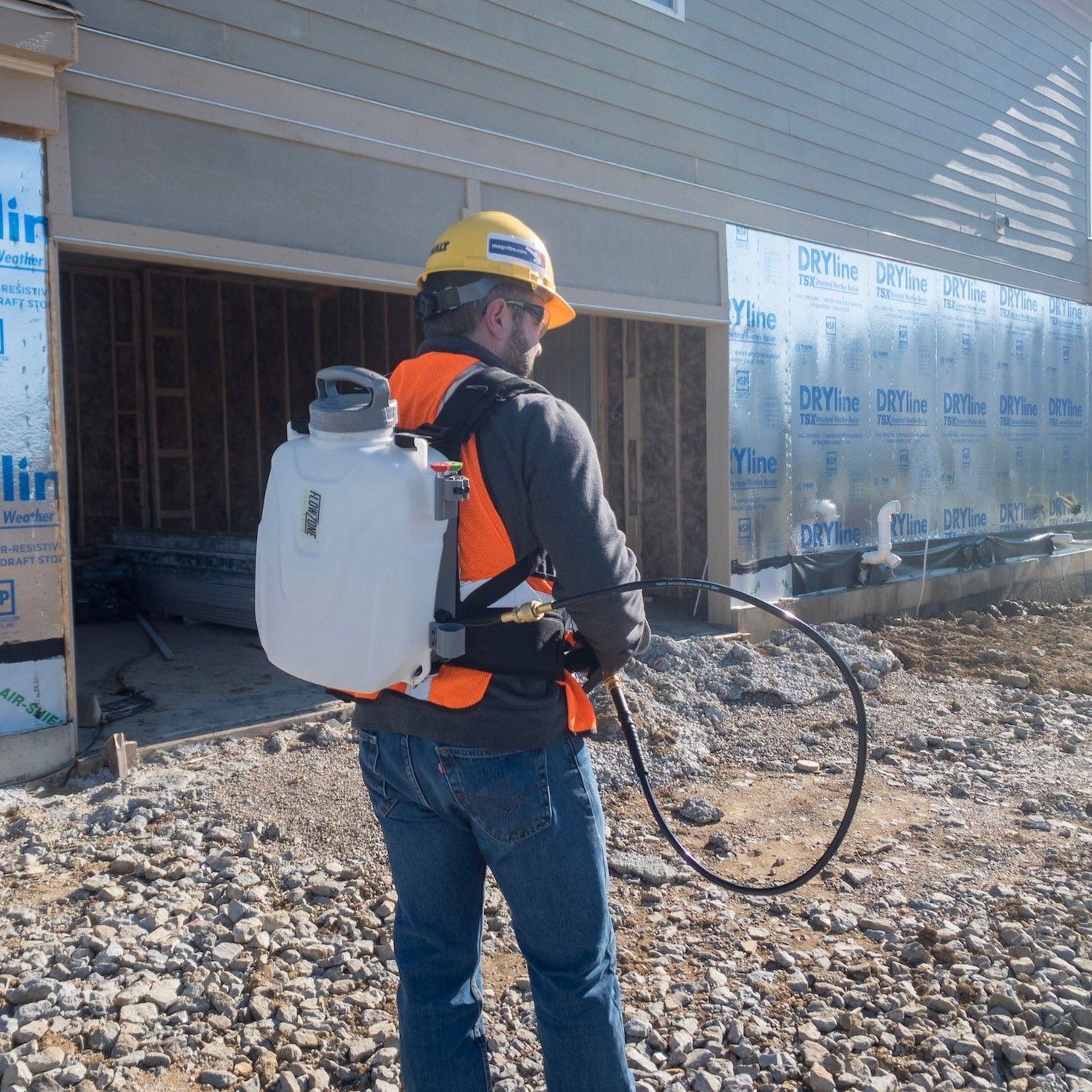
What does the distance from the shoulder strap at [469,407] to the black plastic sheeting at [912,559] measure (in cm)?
617

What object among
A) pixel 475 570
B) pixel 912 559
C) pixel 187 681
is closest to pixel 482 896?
pixel 475 570

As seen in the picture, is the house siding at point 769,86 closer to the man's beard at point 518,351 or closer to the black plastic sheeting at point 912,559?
the black plastic sheeting at point 912,559

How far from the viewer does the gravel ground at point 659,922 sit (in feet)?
8.45

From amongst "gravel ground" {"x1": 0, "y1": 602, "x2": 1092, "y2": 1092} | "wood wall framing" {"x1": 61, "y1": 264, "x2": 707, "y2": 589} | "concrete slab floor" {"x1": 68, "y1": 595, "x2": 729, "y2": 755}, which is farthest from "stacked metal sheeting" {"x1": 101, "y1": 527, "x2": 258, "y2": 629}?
"gravel ground" {"x1": 0, "y1": 602, "x2": 1092, "y2": 1092}

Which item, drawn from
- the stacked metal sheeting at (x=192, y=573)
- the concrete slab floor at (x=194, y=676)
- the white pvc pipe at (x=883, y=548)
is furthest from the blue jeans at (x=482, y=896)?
the white pvc pipe at (x=883, y=548)

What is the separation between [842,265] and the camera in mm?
8789

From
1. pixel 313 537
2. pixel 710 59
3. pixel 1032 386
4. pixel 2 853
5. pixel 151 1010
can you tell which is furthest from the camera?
pixel 1032 386

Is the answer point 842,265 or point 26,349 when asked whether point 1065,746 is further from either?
point 26,349

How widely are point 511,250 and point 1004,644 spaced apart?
7260mm

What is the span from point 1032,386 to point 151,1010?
38.1ft

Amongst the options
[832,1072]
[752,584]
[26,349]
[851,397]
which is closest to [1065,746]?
[752,584]

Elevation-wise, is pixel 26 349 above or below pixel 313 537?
above

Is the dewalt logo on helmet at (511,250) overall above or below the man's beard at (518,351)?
above

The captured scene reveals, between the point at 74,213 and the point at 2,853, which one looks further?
the point at 74,213
